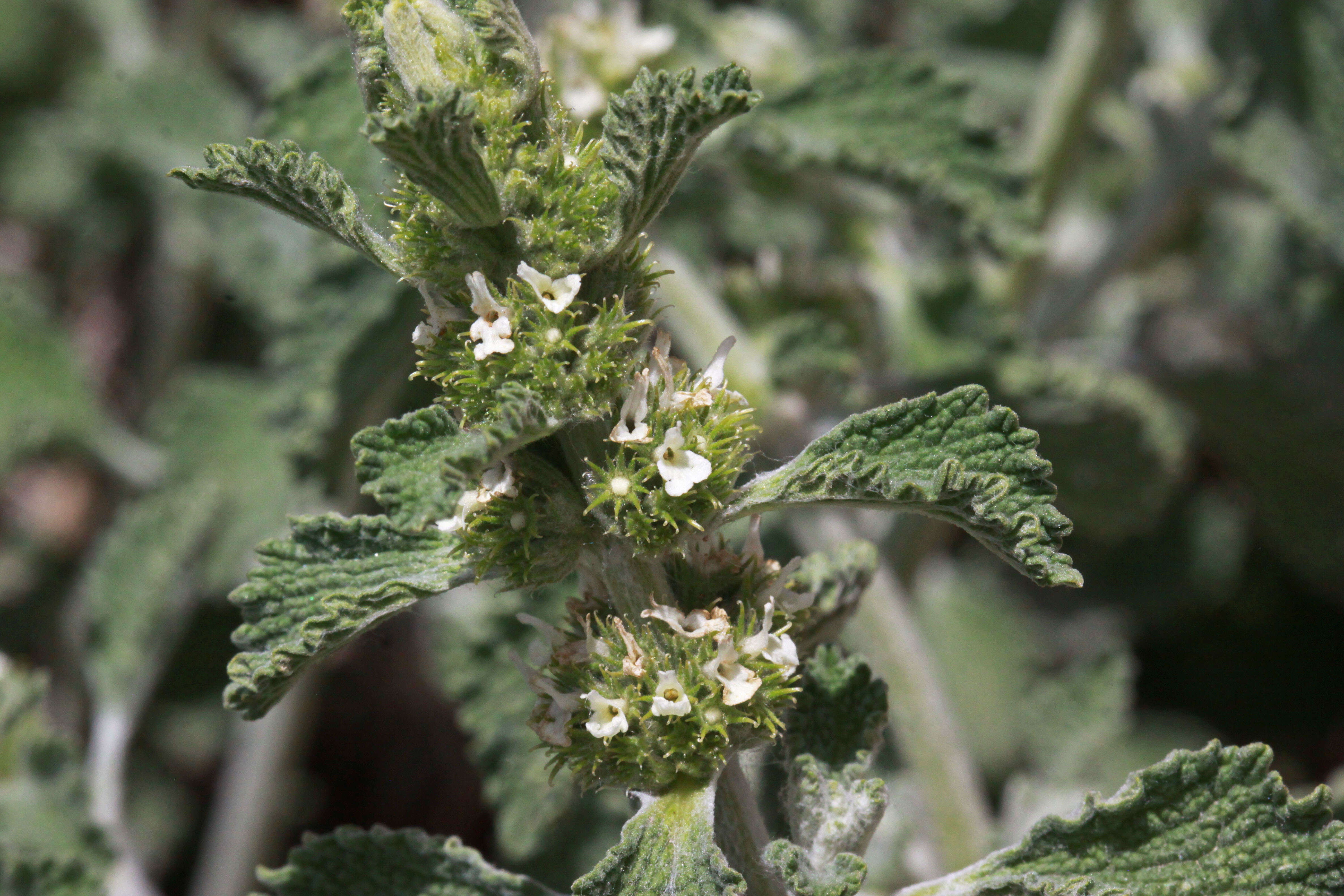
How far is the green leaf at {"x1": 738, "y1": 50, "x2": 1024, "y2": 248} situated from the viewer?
2.22 metres

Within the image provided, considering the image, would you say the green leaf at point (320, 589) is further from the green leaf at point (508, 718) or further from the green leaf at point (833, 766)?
the green leaf at point (508, 718)

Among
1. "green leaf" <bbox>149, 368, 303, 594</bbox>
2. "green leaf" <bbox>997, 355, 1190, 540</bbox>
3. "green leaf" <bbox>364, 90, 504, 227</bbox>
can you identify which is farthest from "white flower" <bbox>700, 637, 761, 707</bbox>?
"green leaf" <bbox>149, 368, 303, 594</bbox>

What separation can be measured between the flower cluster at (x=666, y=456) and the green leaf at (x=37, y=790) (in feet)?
4.09

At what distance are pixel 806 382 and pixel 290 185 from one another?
4.41 ft

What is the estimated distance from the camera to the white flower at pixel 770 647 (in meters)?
1.28

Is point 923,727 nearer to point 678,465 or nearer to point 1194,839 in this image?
point 1194,839

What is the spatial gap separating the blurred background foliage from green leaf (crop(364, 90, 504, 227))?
2.42 feet

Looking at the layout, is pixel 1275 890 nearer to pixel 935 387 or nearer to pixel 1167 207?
pixel 935 387

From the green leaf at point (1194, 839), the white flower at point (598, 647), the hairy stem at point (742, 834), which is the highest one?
the white flower at point (598, 647)

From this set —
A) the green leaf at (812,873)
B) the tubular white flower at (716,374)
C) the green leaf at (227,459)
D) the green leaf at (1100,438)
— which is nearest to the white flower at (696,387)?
the tubular white flower at (716,374)

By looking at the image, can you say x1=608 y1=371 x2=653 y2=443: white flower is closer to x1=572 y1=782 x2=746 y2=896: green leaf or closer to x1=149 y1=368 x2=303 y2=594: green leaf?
x1=572 y1=782 x2=746 y2=896: green leaf

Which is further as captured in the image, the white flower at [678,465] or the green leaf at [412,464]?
the green leaf at [412,464]

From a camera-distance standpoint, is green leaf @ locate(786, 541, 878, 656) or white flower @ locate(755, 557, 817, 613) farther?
green leaf @ locate(786, 541, 878, 656)

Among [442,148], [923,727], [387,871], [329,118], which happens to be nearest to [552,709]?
[387,871]
